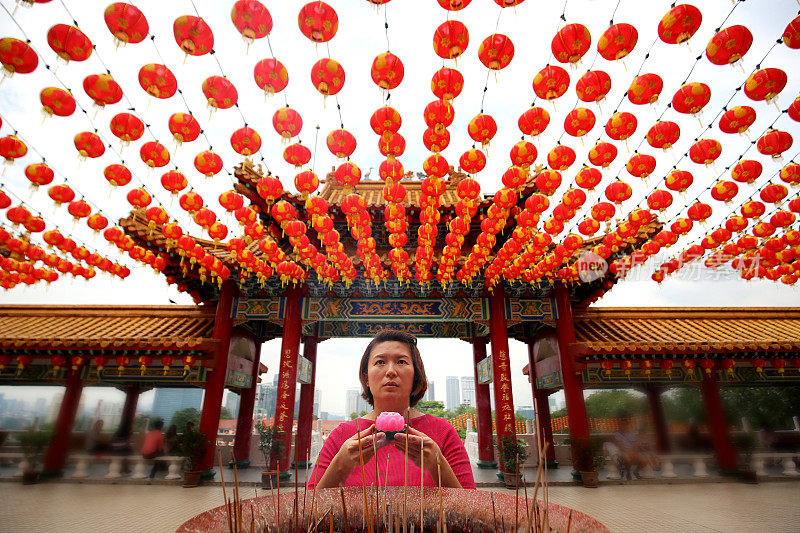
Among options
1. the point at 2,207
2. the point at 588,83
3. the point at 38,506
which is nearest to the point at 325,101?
the point at 588,83

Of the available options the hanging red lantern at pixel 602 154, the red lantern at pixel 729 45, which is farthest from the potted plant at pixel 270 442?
the red lantern at pixel 729 45

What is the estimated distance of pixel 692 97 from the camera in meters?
3.99

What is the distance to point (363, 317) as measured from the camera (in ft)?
32.4

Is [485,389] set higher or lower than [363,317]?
lower

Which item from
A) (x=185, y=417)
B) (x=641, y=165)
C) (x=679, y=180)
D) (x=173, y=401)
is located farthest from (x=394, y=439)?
(x=173, y=401)

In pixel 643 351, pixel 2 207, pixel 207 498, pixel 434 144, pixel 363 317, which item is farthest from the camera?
pixel 363 317

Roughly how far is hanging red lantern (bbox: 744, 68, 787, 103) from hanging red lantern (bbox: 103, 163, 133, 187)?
7430 mm

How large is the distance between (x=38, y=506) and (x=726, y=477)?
14686 mm

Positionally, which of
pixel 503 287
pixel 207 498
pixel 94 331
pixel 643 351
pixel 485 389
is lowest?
pixel 207 498

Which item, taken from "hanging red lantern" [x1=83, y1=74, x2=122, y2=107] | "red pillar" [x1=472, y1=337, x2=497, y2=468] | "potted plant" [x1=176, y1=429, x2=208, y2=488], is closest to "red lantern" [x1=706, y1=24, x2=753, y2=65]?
"hanging red lantern" [x1=83, y1=74, x2=122, y2=107]

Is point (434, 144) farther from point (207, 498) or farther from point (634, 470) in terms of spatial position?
point (634, 470)

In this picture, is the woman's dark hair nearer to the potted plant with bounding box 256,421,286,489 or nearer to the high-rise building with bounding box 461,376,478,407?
the potted plant with bounding box 256,421,286,489

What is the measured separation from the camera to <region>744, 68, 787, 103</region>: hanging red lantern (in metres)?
3.70

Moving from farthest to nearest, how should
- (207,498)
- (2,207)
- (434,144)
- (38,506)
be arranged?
(207,498) < (38,506) < (2,207) < (434,144)
